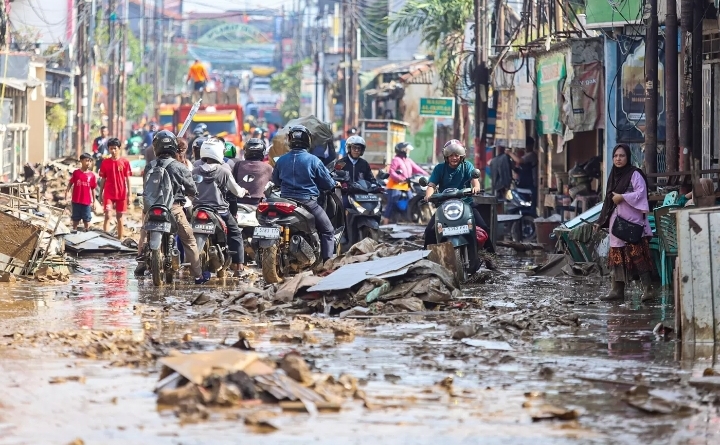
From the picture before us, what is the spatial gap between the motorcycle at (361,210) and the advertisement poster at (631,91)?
3.73 m

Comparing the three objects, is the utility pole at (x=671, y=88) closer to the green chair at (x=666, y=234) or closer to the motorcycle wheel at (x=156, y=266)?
the green chair at (x=666, y=234)

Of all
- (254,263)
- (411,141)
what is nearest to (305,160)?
(254,263)

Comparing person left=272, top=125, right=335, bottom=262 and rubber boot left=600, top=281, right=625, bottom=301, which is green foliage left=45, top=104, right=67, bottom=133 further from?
rubber boot left=600, top=281, right=625, bottom=301

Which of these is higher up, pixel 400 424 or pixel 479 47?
pixel 479 47

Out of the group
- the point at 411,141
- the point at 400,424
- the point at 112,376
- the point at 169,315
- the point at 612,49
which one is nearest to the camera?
the point at 400,424

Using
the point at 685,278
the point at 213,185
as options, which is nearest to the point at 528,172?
the point at 213,185

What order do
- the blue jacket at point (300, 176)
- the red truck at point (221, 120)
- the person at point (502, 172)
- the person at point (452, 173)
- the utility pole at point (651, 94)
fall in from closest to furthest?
A: the blue jacket at point (300, 176)
the person at point (452, 173)
the utility pole at point (651, 94)
the person at point (502, 172)
the red truck at point (221, 120)

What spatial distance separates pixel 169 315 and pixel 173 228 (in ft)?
8.82

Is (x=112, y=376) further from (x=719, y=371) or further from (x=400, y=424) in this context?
(x=719, y=371)

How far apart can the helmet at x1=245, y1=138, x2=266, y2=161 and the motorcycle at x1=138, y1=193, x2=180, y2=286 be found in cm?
302

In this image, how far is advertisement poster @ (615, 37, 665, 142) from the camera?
1822cm

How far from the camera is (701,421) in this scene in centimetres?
649

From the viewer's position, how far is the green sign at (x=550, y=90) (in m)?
21.5

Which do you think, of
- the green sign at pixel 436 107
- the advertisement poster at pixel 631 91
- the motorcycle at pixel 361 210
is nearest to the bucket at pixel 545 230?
the advertisement poster at pixel 631 91
